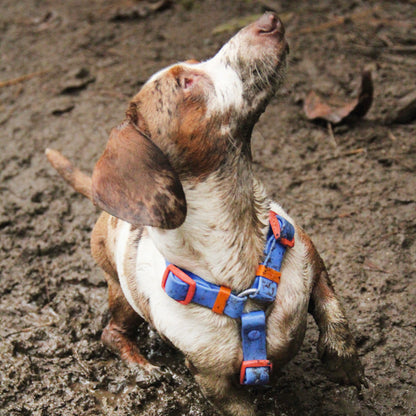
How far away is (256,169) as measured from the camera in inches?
173

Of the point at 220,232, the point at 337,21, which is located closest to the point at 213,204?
the point at 220,232

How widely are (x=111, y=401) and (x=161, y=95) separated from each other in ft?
5.58

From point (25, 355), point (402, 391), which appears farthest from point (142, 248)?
point (402, 391)

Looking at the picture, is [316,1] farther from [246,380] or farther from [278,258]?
[246,380]

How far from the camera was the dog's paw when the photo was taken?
2.71 m

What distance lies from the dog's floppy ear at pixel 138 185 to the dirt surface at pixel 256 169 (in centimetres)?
125

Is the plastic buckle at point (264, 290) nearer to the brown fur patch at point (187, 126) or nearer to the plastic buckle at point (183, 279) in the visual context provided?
the plastic buckle at point (183, 279)

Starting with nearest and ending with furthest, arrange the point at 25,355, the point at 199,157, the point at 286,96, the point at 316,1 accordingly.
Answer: the point at 199,157
the point at 25,355
the point at 286,96
the point at 316,1

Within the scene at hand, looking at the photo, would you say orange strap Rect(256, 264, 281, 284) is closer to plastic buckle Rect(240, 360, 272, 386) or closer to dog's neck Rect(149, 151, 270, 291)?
dog's neck Rect(149, 151, 270, 291)

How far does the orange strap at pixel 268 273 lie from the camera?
2504mm

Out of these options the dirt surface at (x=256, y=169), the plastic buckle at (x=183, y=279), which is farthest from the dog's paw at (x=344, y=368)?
the plastic buckle at (x=183, y=279)

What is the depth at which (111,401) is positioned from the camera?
3.18 m

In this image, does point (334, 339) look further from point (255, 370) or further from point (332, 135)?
point (332, 135)

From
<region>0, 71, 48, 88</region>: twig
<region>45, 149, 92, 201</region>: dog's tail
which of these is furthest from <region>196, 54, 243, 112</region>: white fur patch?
<region>0, 71, 48, 88</region>: twig
